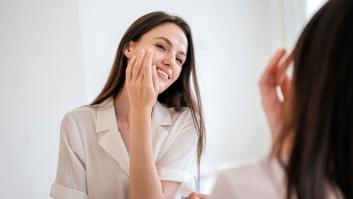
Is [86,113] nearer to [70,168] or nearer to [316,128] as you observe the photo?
[70,168]

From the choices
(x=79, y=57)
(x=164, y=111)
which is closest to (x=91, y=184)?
(x=164, y=111)

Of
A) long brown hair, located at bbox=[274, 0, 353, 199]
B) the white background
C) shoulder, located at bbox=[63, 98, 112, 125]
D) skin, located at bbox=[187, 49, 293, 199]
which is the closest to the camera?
long brown hair, located at bbox=[274, 0, 353, 199]

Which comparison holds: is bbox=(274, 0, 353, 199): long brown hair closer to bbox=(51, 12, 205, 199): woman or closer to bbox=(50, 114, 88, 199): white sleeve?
bbox=(51, 12, 205, 199): woman

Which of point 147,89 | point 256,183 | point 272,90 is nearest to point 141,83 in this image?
point 147,89

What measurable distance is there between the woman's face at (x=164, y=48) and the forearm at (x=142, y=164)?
0.18m

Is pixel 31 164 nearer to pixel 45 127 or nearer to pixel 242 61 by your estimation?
pixel 45 127

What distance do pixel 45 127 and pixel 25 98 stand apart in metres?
0.13

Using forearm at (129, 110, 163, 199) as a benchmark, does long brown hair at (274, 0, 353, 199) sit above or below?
above

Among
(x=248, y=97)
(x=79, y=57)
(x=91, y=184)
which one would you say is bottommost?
(x=248, y=97)

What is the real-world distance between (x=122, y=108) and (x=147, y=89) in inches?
9.0

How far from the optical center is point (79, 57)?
145cm

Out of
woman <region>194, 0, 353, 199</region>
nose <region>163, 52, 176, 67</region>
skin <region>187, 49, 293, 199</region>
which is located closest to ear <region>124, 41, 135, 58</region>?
nose <region>163, 52, 176, 67</region>

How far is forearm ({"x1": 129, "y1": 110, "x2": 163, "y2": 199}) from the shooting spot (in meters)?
0.92

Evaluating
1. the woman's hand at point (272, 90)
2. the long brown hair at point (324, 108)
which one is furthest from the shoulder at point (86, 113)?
the long brown hair at point (324, 108)
